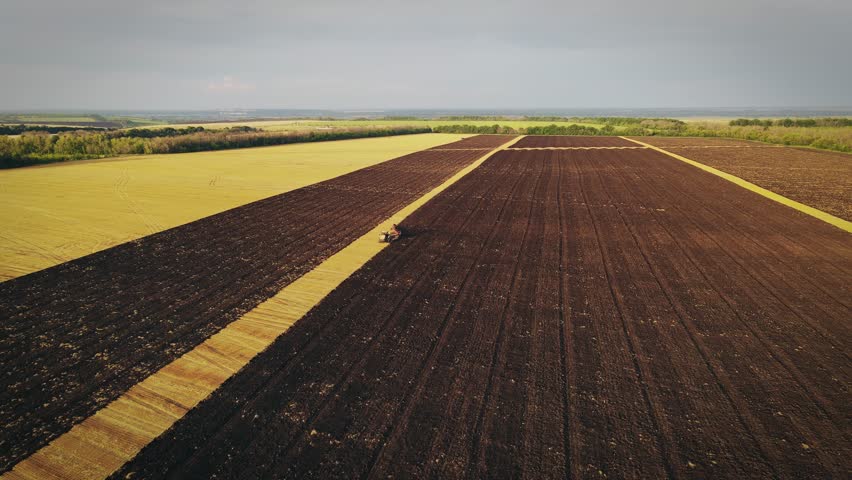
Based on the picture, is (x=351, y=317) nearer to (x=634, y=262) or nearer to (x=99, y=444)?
(x=99, y=444)

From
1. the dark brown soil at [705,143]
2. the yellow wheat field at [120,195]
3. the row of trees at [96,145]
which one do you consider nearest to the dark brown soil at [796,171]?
the dark brown soil at [705,143]

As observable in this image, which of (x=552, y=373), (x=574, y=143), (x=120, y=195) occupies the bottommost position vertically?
(x=552, y=373)

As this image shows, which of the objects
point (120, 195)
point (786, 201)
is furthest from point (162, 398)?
point (786, 201)

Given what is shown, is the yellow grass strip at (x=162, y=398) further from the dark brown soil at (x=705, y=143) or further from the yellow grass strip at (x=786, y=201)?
the dark brown soil at (x=705, y=143)

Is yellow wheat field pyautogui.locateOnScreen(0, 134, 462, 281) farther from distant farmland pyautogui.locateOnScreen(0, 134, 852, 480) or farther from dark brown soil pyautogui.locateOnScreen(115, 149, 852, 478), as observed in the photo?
dark brown soil pyautogui.locateOnScreen(115, 149, 852, 478)

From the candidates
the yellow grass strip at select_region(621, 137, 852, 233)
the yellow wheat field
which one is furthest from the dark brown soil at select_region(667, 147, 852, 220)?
the yellow wheat field

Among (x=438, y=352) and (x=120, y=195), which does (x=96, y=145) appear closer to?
(x=120, y=195)
